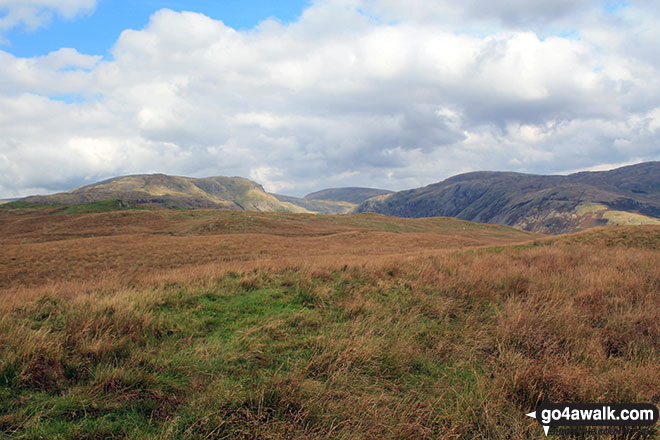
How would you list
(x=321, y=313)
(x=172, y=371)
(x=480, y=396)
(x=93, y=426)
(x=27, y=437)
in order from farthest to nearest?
1. (x=321, y=313)
2. (x=172, y=371)
3. (x=480, y=396)
4. (x=93, y=426)
5. (x=27, y=437)

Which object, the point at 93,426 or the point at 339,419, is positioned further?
the point at 339,419

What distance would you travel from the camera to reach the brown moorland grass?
345 centimetres

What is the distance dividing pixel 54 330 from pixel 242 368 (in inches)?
130

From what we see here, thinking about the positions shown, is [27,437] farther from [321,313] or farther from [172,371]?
[321,313]

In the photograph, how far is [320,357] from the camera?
461 cm

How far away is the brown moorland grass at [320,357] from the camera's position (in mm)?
3449

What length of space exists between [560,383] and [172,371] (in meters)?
5.01

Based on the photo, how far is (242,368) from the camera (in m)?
4.52

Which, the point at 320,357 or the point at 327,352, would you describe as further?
the point at 327,352

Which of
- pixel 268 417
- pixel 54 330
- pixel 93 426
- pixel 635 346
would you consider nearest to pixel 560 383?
pixel 635 346

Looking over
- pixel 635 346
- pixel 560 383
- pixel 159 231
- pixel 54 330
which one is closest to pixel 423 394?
pixel 560 383

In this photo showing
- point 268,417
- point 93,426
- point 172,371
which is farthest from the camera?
point 172,371

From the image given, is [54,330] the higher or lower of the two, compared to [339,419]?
higher

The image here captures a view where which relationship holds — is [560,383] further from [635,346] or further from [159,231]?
[159,231]
